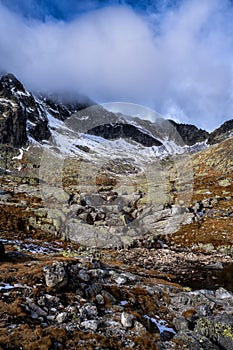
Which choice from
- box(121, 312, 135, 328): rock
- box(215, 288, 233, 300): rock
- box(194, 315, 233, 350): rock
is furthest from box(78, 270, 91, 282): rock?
box(215, 288, 233, 300): rock

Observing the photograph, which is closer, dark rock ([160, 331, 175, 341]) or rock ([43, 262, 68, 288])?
dark rock ([160, 331, 175, 341])

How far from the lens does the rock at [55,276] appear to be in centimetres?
1540

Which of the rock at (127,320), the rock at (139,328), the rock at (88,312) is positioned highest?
the rock at (88,312)

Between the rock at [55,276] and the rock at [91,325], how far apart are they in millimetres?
3431

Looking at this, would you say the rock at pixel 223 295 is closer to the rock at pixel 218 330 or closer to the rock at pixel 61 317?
the rock at pixel 218 330

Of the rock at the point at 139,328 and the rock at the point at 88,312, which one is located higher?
the rock at the point at 88,312

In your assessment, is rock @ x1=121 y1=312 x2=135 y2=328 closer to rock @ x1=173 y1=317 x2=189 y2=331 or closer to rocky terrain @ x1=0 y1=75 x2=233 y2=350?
rocky terrain @ x1=0 y1=75 x2=233 y2=350

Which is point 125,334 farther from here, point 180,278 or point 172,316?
point 180,278

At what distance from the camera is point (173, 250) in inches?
1435

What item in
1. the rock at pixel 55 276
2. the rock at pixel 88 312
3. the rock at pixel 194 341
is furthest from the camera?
the rock at pixel 55 276

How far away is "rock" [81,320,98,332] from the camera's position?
12453mm

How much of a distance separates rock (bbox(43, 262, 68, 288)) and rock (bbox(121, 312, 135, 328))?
13.4 ft

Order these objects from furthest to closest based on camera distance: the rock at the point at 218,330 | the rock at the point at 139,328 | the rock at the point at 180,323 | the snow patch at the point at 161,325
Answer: the rock at the point at 180,323 → the snow patch at the point at 161,325 → the rock at the point at 218,330 → the rock at the point at 139,328

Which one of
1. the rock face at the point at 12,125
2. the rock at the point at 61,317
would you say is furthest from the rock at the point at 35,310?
the rock face at the point at 12,125
